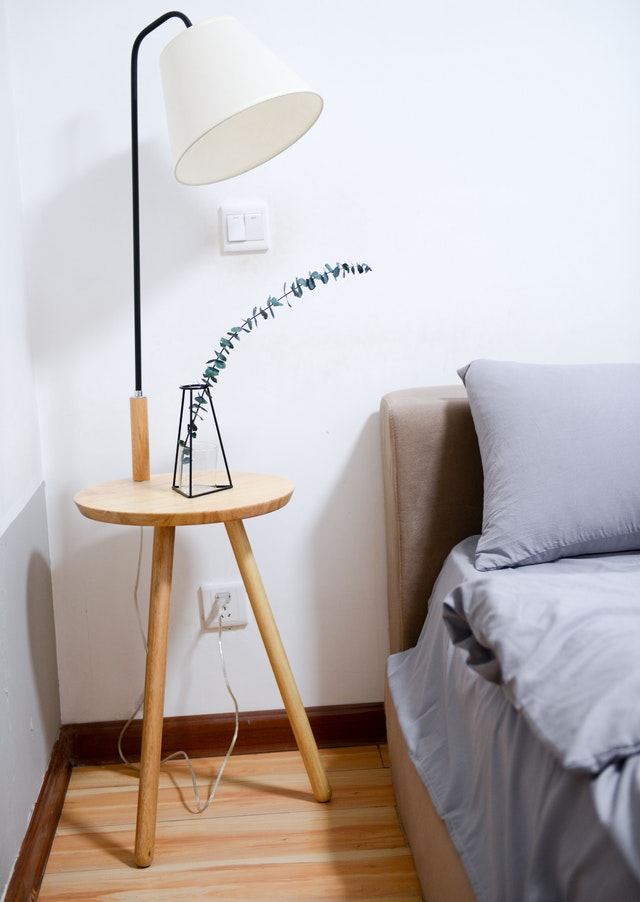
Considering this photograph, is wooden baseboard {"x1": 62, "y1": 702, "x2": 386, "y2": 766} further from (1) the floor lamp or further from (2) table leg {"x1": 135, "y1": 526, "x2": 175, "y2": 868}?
(1) the floor lamp

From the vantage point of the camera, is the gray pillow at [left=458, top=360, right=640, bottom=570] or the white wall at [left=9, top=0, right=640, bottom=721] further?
the white wall at [left=9, top=0, right=640, bottom=721]

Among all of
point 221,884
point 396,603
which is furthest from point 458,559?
point 221,884

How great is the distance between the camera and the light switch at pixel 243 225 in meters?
1.58

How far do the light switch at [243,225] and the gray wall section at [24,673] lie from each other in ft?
2.03

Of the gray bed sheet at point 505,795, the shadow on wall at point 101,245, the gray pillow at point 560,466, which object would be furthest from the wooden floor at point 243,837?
the shadow on wall at point 101,245

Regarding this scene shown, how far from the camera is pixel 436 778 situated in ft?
3.69

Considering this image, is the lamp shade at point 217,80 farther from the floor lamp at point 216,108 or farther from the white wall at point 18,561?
the white wall at point 18,561

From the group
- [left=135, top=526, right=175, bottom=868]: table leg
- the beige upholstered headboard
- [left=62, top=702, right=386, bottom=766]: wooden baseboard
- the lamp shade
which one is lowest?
[left=62, top=702, right=386, bottom=766]: wooden baseboard

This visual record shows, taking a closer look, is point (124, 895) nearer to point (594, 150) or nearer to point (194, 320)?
point (194, 320)

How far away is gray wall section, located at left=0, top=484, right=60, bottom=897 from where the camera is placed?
124 cm

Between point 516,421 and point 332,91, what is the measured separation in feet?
2.50

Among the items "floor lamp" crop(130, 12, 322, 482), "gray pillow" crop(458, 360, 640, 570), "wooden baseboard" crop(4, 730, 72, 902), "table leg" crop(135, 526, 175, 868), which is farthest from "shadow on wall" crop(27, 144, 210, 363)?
"wooden baseboard" crop(4, 730, 72, 902)

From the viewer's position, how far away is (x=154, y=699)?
1.37 m

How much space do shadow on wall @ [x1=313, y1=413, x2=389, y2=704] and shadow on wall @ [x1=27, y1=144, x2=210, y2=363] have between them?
535 millimetres
